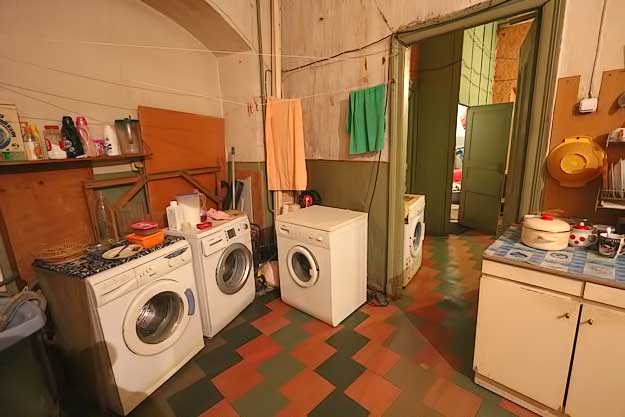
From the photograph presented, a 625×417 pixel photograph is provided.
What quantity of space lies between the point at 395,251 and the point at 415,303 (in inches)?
20.1

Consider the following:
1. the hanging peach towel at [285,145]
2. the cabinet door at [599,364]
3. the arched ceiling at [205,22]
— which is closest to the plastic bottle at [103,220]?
the hanging peach towel at [285,145]

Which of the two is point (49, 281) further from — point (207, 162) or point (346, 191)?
point (346, 191)

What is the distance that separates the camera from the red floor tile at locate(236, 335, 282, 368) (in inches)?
74.0

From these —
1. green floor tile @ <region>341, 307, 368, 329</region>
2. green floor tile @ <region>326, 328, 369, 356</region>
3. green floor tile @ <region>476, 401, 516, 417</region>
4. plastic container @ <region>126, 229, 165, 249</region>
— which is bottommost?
green floor tile @ <region>476, 401, 516, 417</region>

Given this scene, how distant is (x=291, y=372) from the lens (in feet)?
5.78

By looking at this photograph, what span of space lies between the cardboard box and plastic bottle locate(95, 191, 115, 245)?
1.70ft

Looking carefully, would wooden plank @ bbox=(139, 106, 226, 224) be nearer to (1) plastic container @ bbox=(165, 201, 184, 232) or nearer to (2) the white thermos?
(2) the white thermos

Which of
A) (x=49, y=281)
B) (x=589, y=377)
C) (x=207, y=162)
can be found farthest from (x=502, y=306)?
(x=207, y=162)

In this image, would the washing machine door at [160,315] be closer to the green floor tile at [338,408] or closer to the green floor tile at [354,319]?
the green floor tile at [338,408]

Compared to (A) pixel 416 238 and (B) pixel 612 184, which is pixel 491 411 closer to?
(B) pixel 612 184

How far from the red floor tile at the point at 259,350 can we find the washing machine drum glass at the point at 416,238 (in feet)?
5.14

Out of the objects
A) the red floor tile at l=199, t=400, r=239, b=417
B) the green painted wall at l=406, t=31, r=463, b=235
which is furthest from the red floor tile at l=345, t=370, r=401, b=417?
the green painted wall at l=406, t=31, r=463, b=235

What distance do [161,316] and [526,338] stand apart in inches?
82.3

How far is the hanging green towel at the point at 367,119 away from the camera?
7.16ft
